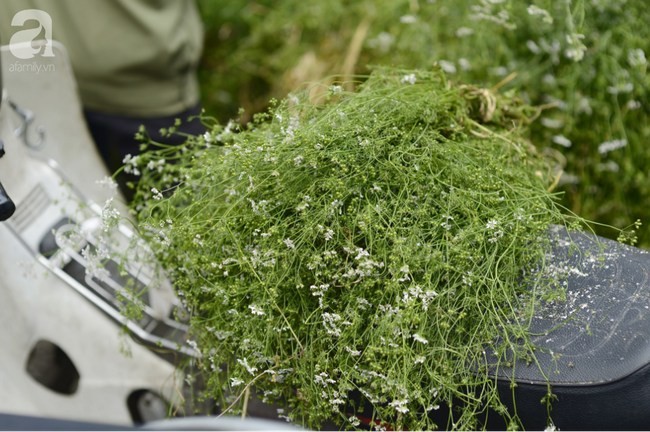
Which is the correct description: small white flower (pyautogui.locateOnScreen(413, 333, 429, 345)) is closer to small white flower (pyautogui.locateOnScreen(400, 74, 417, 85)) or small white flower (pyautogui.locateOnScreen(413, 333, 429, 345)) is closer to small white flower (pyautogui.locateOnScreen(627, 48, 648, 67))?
small white flower (pyautogui.locateOnScreen(400, 74, 417, 85))

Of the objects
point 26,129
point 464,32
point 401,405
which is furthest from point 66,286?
point 464,32

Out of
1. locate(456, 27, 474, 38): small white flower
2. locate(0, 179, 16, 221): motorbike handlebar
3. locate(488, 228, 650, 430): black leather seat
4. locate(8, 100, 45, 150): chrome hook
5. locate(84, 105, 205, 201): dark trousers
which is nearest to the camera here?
locate(488, 228, 650, 430): black leather seat

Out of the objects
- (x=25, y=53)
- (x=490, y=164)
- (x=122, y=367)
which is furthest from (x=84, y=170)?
(x=490, y=164)

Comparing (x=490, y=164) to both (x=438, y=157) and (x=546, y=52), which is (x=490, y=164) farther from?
(x=546, y=52)

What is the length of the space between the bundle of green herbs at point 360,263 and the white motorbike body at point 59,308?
0.24 m

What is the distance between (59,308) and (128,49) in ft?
3.31

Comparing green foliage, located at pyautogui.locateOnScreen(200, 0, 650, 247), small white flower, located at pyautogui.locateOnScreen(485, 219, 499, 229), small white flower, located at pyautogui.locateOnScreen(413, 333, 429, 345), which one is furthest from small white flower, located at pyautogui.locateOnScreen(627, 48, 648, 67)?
small white flower, located at pyautogui.locateOnScreen(413, 333, 429, 345)

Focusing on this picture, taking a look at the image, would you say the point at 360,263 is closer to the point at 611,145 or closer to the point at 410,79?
the point at 410,79

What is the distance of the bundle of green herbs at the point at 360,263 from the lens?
1144 mm

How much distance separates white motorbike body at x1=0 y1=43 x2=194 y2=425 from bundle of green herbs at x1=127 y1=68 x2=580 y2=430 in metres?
0.24

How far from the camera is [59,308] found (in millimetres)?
1596

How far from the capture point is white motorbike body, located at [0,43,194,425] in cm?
154

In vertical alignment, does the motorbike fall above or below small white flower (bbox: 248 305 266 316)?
below

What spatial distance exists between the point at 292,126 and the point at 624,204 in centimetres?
132
